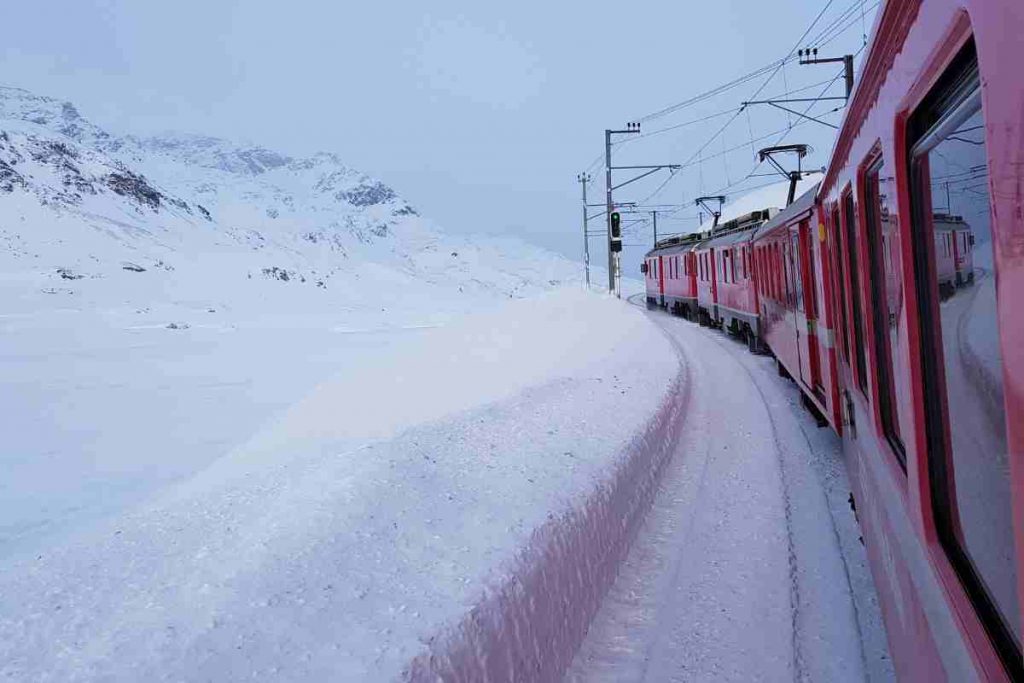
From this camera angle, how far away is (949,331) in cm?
190

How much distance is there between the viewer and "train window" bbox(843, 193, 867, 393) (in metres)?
4.20

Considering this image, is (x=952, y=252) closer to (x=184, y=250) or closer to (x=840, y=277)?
(x=840, y=277)

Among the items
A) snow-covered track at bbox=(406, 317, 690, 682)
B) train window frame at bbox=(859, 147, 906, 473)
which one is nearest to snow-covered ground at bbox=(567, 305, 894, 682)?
snow-covered track at bbox=(406, 317, 690, 682)

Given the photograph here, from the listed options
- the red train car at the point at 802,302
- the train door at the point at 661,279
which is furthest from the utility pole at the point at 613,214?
the red train car at the point at 802,302

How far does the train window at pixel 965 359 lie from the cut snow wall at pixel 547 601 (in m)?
1.77

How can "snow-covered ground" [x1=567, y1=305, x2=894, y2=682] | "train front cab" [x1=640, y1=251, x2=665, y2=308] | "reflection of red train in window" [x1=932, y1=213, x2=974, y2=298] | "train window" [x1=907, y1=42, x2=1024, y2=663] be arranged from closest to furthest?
1. "train window" [x1=907, y1=42, x2=1024, y2=663]
2. "reflection of red train in window" [x1=932, y1=213, x2=974, y2=298]
3. "snow-covered ground" [x1=567, y1=305, x2=894, y2=682]
4. "train front cab" [x1=640, y1=251, x2=665, y2=308]

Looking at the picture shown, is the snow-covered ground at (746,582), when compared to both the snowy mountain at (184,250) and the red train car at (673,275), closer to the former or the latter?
the red train car at (673,275)

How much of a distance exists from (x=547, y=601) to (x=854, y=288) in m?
2.41

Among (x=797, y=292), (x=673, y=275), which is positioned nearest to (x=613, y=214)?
(x=673, y=275)

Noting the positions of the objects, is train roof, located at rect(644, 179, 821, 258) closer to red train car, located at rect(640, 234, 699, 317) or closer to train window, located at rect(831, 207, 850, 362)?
red train car, located at rect(640, 234, 699, 317)

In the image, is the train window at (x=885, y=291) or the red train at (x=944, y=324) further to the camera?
the train window at (x=885, y=291)

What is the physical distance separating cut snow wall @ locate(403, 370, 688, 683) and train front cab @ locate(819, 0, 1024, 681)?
4.92 ft

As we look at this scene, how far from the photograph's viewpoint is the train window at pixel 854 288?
420cm

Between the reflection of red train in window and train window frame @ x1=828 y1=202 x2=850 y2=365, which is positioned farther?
train window frame @ x1=828 y1=202 x2=850 y2=365
